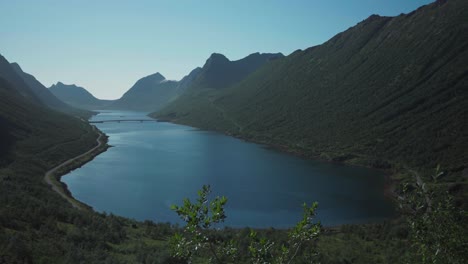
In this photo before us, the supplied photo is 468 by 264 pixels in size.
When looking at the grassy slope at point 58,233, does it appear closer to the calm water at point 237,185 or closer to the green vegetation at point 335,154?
the green vegetation at point 335,154

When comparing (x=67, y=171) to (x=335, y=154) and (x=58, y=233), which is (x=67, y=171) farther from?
(x=335, y=154)

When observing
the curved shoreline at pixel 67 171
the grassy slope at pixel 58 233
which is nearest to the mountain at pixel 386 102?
the curved shoreline at pixel 67 171

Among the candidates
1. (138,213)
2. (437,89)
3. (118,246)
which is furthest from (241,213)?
A: (437,89)

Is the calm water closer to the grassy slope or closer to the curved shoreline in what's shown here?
the curved shoreline

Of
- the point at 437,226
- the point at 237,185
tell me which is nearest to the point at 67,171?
the point at 237,185

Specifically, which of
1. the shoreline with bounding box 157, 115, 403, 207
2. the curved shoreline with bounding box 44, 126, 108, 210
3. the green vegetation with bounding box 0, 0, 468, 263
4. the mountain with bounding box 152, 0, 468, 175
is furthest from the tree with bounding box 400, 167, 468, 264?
the mountain with bounding box 152, 0, 468, 175

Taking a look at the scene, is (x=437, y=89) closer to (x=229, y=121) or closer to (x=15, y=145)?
(x=229, y=121)
